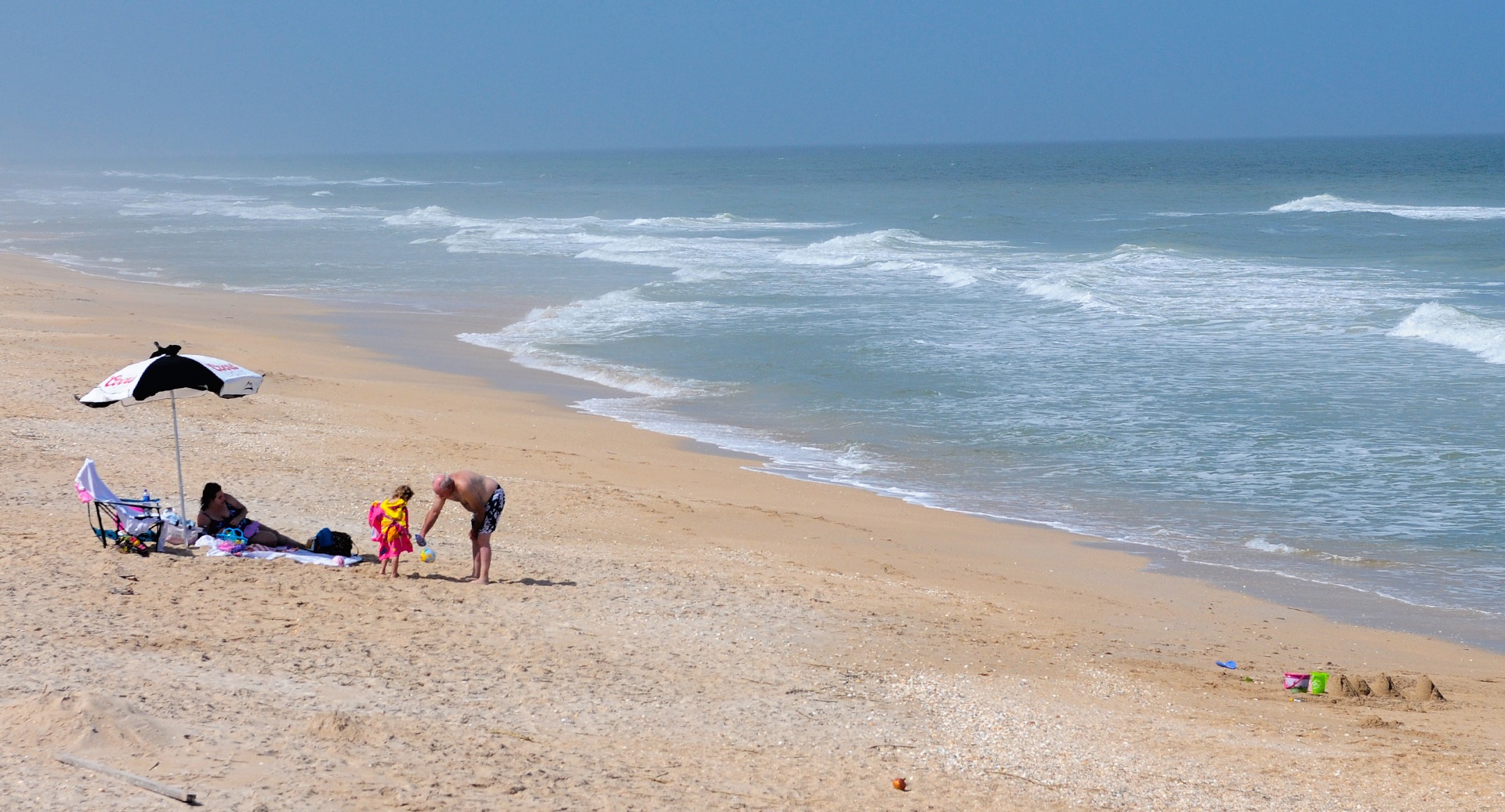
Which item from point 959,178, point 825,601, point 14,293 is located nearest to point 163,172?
point 959,178

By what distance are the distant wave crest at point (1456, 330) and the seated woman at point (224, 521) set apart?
1893 centimetres

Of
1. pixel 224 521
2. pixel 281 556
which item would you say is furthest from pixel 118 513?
pixel 281 556

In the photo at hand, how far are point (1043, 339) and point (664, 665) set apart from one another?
16.6m

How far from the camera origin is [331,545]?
952 cm

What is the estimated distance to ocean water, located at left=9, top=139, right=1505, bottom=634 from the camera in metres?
13.3

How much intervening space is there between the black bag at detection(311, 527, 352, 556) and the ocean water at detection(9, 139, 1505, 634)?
5.91 m

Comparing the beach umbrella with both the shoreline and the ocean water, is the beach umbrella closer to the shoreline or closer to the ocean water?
the shoreline

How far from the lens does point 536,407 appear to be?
56.8 feet

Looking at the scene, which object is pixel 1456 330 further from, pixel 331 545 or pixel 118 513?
pixel 118 513

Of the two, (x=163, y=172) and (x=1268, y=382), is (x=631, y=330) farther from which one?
(x=163, y=172)

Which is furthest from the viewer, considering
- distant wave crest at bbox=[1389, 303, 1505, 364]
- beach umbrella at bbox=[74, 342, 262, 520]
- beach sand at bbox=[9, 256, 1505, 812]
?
distant wave crest at bbox=[1389, 303, 1505, 364]

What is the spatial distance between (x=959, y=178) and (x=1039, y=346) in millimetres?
80044

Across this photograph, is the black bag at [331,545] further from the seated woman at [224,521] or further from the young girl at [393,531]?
the young girl at [393,531]

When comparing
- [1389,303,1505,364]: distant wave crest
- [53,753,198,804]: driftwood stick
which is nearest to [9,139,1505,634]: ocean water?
[1389,303,1505,364]: distant wave crest
